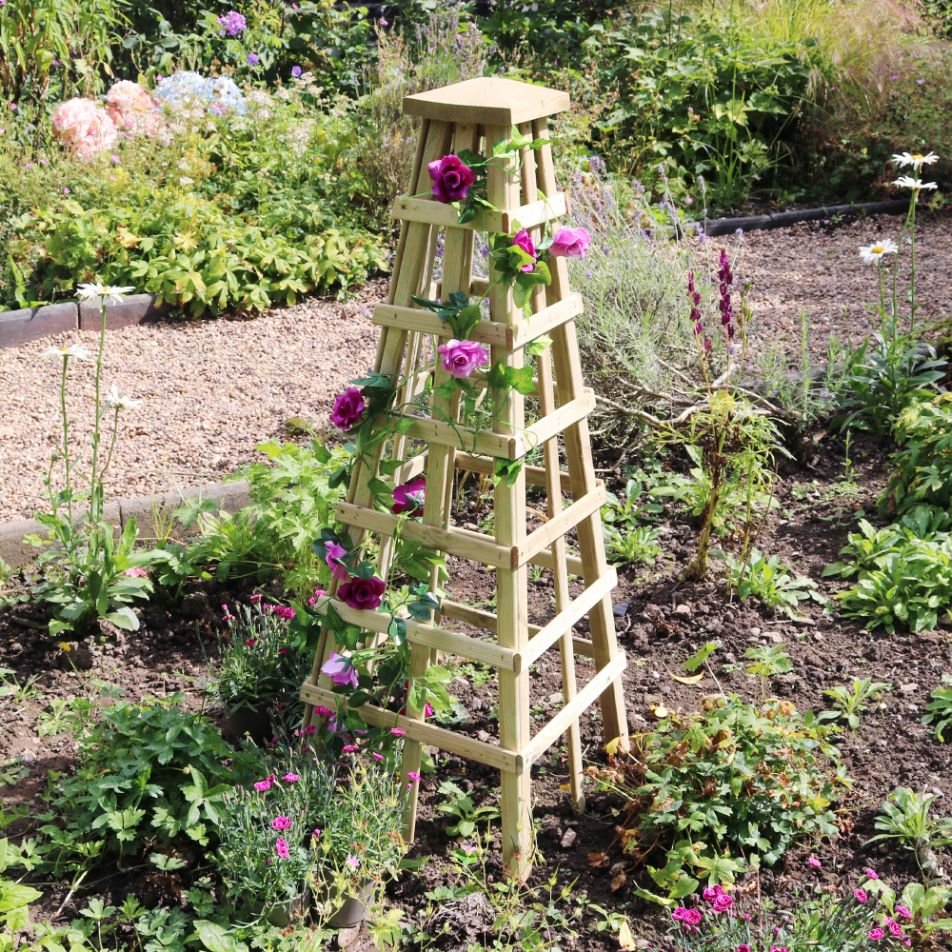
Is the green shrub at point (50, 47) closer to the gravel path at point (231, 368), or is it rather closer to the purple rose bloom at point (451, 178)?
the gravel path at point (231, 368)

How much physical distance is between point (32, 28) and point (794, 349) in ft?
15.8

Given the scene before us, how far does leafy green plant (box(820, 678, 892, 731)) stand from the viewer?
3350 millimetres

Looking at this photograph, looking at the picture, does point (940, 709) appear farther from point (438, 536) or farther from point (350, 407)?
point (350, 407)

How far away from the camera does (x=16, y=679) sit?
3.48 m

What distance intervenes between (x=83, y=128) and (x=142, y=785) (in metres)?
5.12

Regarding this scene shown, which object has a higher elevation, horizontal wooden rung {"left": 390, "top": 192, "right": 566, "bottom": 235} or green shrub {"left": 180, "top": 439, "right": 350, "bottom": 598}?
horizontal wooden rung {"left": 390, "top": 192, "right": 566, "bottom": 235}

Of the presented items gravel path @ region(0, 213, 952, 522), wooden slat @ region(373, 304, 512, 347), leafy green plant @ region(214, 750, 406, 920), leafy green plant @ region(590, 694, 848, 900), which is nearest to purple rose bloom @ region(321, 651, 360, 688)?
leafy green plant @ region(214, 750, 406, 920)

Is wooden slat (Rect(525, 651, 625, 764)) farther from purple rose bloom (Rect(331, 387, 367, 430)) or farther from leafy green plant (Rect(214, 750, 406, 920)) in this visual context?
purple rose bloom (Rect(331, 387, 367, 430))

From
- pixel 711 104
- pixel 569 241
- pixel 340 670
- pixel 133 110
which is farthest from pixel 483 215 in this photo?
pixel 711 104

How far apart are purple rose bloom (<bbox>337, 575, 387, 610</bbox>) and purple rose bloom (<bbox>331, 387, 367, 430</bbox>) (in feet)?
1.19

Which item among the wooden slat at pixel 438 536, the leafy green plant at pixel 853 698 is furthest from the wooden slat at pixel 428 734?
the leafy green plant at pixel 853 698

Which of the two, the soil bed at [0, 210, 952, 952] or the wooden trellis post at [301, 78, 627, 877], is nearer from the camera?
the wooden trellis post at [301, 78, 627, 877]

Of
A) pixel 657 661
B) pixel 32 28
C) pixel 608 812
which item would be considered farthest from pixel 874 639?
pixel 32 28

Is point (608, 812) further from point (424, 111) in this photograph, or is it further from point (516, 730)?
point (424, 111)
